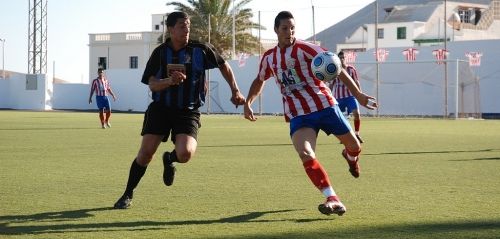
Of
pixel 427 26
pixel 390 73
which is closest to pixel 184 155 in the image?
pixel 390 73

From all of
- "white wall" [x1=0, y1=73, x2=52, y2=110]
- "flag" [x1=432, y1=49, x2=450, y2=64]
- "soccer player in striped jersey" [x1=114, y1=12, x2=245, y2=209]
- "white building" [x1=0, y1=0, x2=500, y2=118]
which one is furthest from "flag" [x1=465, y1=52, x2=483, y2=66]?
"soccer player in striped jersey" [x1=114, y1=12, x2=245, y2=209]

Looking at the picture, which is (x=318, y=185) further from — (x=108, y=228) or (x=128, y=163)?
(x=128, y=163)

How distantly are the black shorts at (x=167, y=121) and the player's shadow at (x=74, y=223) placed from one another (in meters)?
1.09

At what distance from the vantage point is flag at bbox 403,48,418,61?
4431 centimetres

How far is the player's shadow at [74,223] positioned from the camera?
23.4ft

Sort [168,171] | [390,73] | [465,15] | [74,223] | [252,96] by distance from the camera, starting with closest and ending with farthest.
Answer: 1. [74,223]
2. [168,171]
3. [252,96]
4. [390,73]
5. [465,15]

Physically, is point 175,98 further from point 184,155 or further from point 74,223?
point 74,223

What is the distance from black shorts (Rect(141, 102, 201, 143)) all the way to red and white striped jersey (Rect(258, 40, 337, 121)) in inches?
38.4

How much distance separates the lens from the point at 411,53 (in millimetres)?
44344

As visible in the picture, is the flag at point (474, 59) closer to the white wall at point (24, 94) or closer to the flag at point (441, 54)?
the flag at point (441, 54)

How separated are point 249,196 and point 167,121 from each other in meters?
1.35

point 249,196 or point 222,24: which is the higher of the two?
point 222,24

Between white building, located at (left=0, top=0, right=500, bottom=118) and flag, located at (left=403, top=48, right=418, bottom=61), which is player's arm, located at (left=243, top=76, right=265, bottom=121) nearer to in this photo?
white building, located at (left=0, top=0, right=500, bottom=118)

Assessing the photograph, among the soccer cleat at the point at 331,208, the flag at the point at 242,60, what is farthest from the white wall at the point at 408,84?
the soccer cleat at the point at 331,208
